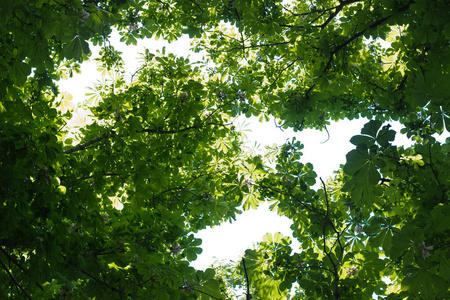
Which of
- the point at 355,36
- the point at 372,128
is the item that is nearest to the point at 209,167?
the point at 355,36

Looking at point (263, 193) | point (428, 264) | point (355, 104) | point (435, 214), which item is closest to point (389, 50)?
point (355, 104)

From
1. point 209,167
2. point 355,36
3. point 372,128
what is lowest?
point 372,128

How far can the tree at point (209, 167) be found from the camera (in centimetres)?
186

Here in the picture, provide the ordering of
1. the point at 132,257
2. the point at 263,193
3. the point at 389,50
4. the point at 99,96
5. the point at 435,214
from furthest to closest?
the point at 99,96 → the point at 389,50 → the point at 263,193 → the point at 132,257 → the point at 435,214

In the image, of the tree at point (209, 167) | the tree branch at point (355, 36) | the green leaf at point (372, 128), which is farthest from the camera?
the tree branch at point (355, 36)

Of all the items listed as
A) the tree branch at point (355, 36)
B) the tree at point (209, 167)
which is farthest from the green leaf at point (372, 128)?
the tree branch at point (355, 36)

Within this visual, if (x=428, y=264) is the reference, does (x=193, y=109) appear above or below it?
above

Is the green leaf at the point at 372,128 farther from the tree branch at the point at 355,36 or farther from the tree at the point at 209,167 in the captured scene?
the tree branch at the point at 355,36

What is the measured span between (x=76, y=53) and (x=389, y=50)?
3364 millimetres

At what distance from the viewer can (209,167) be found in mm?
4262

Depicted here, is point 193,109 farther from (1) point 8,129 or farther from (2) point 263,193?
(1) point 8,129

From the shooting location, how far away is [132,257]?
2.41 m

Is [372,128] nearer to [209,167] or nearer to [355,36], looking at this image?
[355,36]

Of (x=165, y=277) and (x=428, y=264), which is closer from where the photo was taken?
(x=428, y=264)
